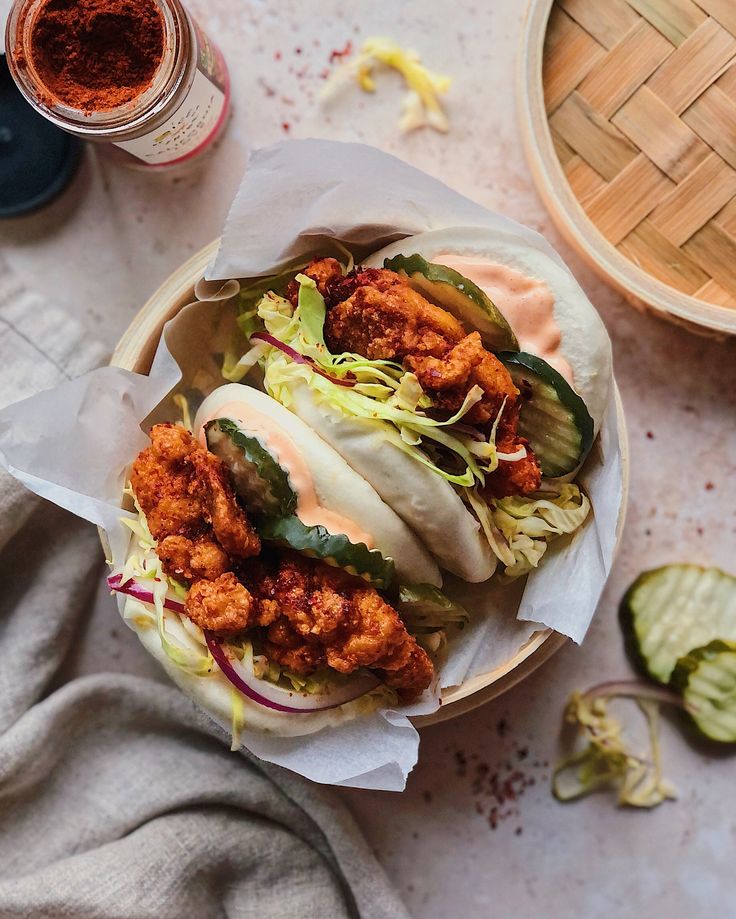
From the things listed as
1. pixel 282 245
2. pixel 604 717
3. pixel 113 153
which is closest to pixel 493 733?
pixel 604 717

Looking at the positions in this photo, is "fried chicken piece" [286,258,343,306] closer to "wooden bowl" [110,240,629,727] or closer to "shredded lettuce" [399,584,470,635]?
"wooden bowl" [110,240,629,727]

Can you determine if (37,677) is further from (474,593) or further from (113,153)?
(113,153)

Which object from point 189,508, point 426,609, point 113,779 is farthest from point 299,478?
point 113,779

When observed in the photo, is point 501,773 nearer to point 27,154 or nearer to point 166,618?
point 166,618

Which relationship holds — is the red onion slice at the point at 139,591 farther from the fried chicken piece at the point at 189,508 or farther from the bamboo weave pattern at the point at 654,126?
the bamboo weave pattern at the point at 654,126

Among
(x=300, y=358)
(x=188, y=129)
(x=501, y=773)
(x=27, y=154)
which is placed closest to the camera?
(x=300, y=358)

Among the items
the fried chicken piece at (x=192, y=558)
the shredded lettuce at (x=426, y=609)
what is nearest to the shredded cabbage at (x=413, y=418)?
the shredded lettuce at (x=426, y=609)

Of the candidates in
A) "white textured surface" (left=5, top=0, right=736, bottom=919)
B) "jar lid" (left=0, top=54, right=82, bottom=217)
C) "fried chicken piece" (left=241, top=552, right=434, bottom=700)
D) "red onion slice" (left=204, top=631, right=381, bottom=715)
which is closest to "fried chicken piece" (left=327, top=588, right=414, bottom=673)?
"fried chicken piece" (left=241, top=552, right=434, bottom=700)
